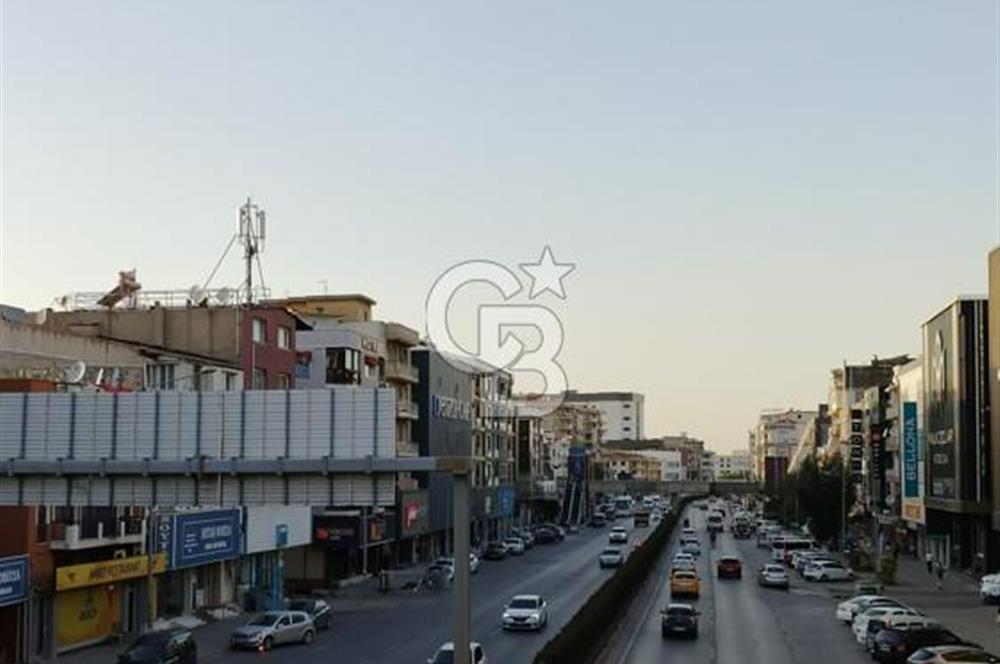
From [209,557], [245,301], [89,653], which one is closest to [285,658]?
[89,653]

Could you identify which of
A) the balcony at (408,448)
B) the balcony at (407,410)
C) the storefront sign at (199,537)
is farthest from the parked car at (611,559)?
the storefront sign at (199,537)

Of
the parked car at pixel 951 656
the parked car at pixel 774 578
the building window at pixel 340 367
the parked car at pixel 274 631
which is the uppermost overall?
the building window at pixel 340 367

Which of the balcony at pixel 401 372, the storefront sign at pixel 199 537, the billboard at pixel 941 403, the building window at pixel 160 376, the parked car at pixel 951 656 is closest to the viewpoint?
the parked car at pixel 951 656

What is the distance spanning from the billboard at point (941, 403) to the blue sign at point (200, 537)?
42.6 meters

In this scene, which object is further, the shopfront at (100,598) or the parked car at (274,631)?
the parked car at (274,631)

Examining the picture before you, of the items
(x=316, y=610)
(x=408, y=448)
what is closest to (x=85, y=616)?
(x=316, y=610)

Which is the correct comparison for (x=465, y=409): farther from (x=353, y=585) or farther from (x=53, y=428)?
(x=53, y=428)

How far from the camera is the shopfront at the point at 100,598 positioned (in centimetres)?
4572

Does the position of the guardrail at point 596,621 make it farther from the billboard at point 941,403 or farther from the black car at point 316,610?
the billboard at point 941,403

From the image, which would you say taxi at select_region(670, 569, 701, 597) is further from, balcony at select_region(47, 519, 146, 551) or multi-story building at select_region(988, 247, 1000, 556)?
balcony at select_region(47, 519, 146, 551)

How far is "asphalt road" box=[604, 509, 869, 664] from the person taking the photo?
1725 inches

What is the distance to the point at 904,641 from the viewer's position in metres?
43.1

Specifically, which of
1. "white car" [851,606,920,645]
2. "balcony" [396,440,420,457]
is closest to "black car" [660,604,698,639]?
"white car" [851,606,920,645]

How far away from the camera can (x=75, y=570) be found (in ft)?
150
